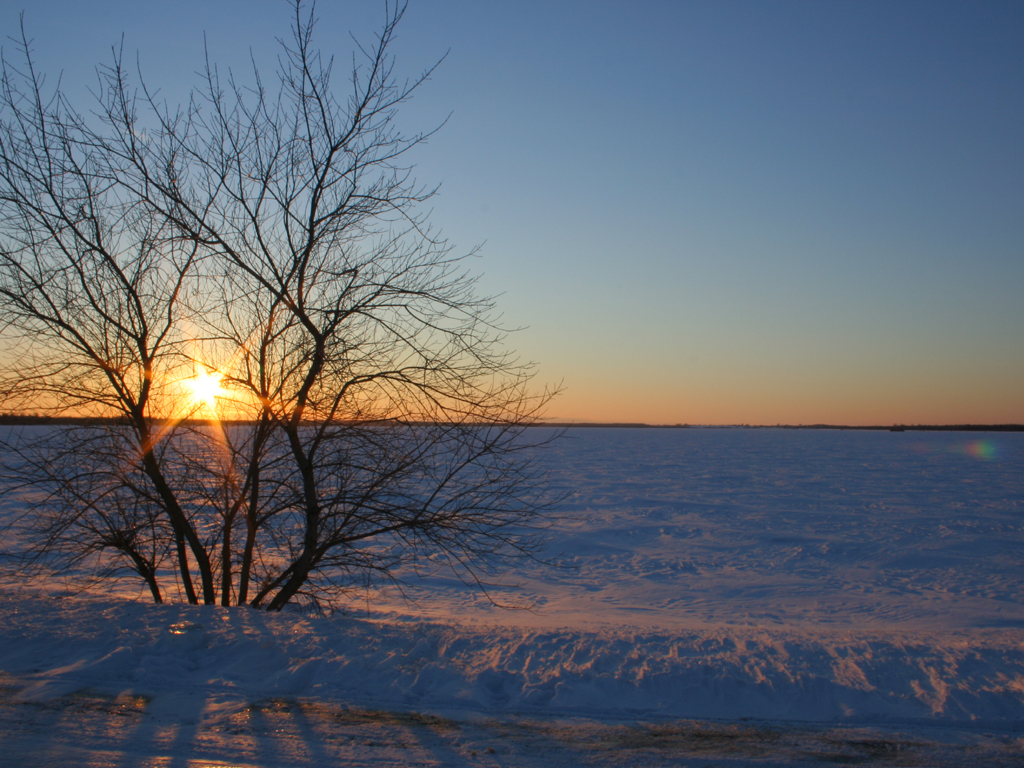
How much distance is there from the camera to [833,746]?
398 centimetres

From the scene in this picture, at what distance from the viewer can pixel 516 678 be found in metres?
4.84

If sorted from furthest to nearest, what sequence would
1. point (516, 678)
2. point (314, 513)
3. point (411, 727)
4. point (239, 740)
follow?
point (314, 513) < point (516, 678) < point (411, 727) < point (239, 740)

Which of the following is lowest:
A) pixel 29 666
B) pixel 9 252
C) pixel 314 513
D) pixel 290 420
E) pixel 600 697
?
pixel 600 697

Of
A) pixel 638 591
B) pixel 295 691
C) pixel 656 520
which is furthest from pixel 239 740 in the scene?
pixel 656 520

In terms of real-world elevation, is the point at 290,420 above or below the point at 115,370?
below

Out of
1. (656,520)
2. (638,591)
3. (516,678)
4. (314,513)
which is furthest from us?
(656,520)

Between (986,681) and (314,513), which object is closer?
(986,681)

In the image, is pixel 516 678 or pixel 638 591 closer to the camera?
pixel 516 678

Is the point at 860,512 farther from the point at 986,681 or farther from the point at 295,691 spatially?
the point at 295,691

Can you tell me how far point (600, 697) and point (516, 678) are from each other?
2.04 ft

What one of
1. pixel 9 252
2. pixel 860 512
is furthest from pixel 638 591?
pixel 860 512

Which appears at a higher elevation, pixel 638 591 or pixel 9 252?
pixel 9 252

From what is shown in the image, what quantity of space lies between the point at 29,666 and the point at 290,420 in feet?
9.13

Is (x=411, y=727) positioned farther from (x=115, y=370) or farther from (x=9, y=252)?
(x=9, y=252)
